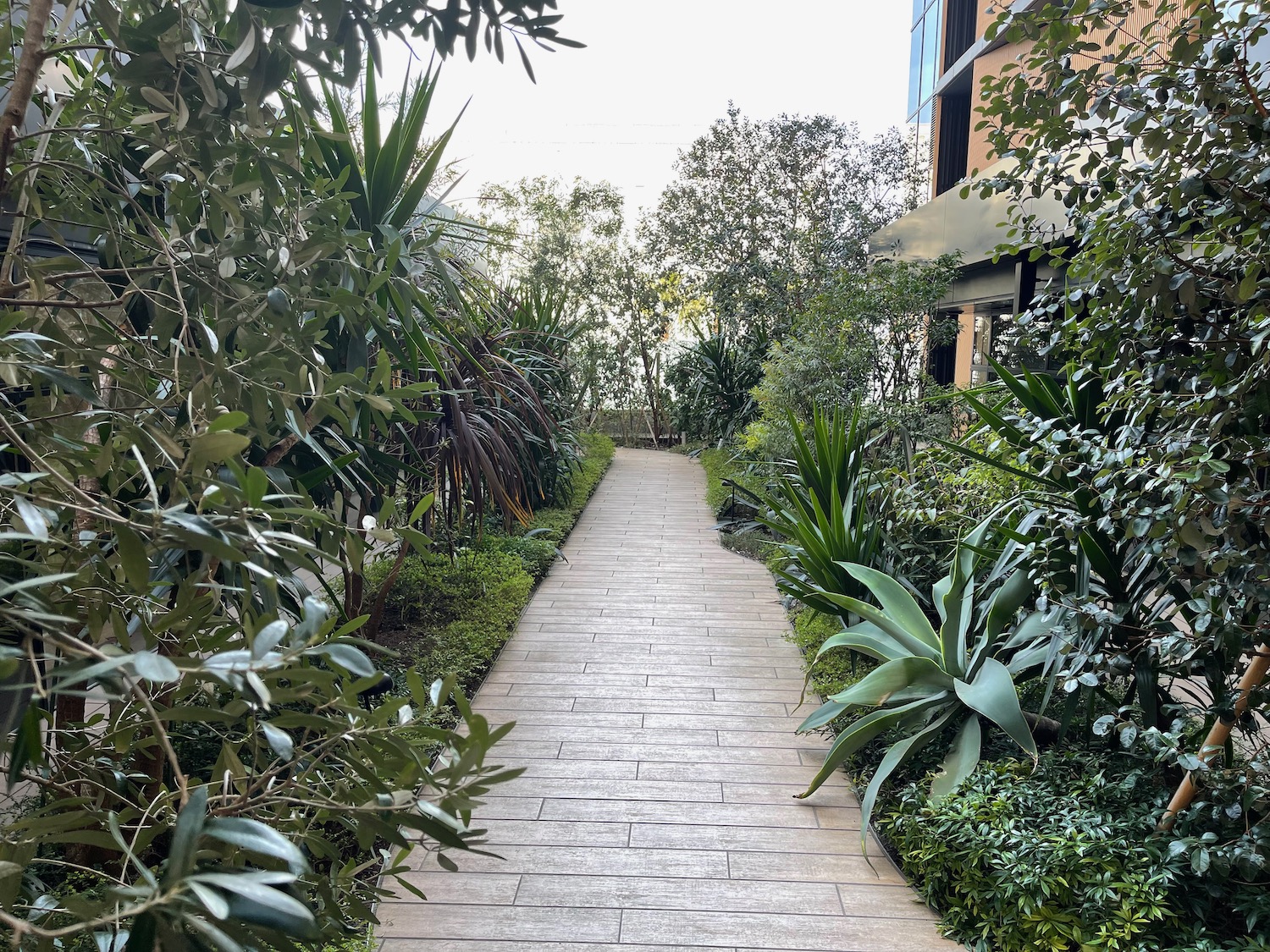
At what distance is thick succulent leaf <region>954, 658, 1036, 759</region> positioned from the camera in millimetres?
2459

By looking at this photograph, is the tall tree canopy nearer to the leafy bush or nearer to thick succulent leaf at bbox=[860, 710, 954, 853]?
the leafy bush

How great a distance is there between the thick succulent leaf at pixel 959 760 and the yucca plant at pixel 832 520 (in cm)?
85

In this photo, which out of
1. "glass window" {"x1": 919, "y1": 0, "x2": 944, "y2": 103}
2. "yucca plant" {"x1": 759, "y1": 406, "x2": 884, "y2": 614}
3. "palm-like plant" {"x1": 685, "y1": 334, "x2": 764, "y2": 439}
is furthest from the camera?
"glass window" {"x1": 919, "y1": 0, "x2": 944, "y2": 103}

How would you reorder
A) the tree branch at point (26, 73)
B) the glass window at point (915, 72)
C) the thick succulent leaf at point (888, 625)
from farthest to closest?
the glass window at point (915, 72), the thick succulent leaf at point (888, 625), the tree branch at point (26, 73)

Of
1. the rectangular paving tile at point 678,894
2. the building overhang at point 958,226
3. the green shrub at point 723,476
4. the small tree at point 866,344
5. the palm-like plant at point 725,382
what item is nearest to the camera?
the rectangular paving tile at point 678,894

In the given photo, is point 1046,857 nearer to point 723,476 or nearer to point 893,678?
point 893,678

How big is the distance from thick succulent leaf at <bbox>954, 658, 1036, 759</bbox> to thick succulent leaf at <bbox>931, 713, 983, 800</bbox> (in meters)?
0.13

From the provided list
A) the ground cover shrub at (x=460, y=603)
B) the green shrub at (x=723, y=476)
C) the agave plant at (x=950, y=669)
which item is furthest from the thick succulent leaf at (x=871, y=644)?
the green shrub at (x=723, y=476)

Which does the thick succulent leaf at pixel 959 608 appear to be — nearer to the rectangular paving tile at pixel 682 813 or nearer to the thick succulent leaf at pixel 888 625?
the thick succulent leaf at pixel 888 625

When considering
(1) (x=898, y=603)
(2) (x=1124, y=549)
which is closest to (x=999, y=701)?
(2) (x=1124, y=549)

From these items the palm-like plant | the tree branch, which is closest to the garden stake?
the tree branch

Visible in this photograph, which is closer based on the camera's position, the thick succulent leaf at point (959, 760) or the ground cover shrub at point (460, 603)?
the thick succulent leaf at point (959, 760)

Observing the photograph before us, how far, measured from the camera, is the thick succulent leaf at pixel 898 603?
121 inches

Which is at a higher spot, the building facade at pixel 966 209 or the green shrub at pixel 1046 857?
the building facade at pixel 966 209
